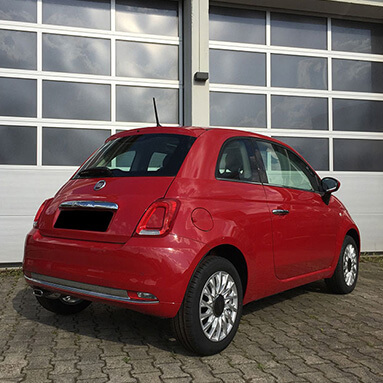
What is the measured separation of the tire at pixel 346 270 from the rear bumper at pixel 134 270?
2.52m

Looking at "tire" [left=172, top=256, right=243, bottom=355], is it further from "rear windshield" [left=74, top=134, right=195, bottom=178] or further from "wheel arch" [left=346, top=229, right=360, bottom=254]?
"wheel arch" [left=346, top=229, right=360, bottom=254]

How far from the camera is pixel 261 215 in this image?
3.89m

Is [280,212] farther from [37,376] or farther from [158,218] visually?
[37,376]

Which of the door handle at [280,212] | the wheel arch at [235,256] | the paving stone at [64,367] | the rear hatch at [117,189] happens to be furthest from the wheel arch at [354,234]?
the paving stone at [64,367]

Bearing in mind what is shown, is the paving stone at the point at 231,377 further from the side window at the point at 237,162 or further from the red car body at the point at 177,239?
the side window at the point at 237,162

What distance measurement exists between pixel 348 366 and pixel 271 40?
6664 millimetres

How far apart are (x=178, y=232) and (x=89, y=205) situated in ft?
2.40

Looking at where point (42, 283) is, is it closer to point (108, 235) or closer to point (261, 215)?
point (108, 235)

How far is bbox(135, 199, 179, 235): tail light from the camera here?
3.16 meters

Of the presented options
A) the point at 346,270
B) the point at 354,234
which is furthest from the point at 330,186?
the point at 346,270

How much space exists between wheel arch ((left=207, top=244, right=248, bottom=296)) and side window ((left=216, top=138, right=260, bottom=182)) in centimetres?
53

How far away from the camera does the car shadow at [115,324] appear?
12.2 feet

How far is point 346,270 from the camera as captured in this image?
534 centimetres

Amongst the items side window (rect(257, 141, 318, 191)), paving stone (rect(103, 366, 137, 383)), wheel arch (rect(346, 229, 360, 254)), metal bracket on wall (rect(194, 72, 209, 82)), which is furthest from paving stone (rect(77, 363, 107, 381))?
metal bracket on wall (rect(194, 72, 209, 82))
